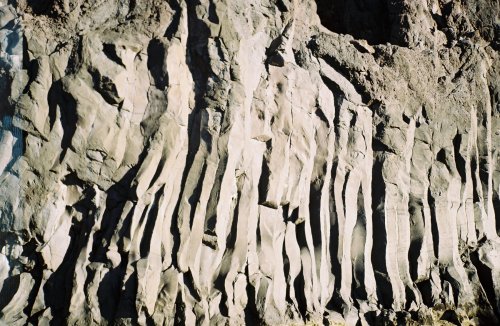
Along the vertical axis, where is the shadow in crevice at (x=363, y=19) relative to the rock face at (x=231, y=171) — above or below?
above

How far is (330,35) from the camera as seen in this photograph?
31.8 feet

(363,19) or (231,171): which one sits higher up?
(363,19)

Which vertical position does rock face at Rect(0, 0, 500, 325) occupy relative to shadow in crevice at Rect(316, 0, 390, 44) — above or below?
below

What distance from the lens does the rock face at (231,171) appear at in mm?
7750

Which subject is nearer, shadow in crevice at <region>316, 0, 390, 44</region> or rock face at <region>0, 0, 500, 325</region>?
rock face at <region>0, 0, 500, 325</region>

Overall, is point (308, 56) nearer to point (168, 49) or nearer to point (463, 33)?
point (168, 49)

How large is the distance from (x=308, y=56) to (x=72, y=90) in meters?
3.51

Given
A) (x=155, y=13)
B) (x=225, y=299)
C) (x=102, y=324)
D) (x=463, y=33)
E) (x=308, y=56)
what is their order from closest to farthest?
(x=102, y=324)
(x=225, y=299)
(x=155, y=13)
(x=308, y=56)
(x=463, y=33)

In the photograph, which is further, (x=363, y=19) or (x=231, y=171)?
(x=363, y=19)

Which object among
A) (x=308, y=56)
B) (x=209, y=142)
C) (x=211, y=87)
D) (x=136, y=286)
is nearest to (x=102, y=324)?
(x=136, y=286)

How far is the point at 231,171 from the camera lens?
8.38 m

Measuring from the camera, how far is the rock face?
7750 millimetres

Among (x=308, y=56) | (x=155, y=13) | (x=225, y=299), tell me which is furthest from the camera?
(x=308, y=56)

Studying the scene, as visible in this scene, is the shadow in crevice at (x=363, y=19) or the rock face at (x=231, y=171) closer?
the rock face at (x=231, y=171)
